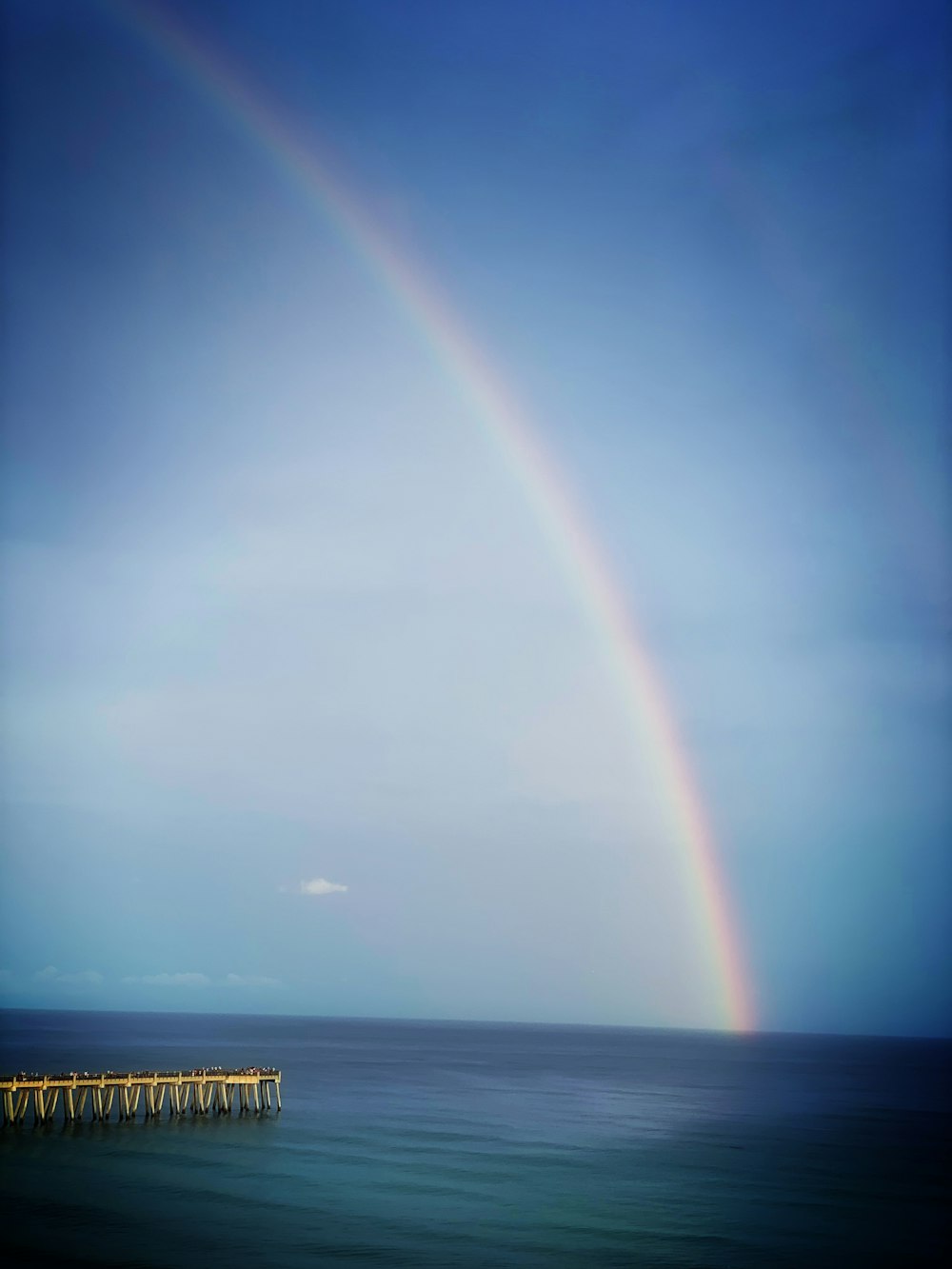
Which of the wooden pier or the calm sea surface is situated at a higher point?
the wooden pier

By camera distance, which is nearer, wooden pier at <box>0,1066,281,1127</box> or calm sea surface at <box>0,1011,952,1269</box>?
calm sea surface at <box>0,1011,952,1269</box>

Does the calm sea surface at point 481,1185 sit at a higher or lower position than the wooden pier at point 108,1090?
lower

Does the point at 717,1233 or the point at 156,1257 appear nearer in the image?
the point at 156,1257

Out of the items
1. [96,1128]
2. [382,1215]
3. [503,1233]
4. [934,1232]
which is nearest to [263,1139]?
[96,1128]

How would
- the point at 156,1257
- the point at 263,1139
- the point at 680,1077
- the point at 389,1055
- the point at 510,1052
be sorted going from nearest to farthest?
the point at 156,1257 < the point at 263,1139 < the point at 680,1077 < the point at 389,1055 < the point at 510,1052

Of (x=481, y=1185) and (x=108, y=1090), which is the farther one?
(x=108, y=1090)

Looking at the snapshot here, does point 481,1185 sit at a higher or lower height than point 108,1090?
lower

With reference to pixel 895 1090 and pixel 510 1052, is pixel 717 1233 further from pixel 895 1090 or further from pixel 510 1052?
pixel 510 1052

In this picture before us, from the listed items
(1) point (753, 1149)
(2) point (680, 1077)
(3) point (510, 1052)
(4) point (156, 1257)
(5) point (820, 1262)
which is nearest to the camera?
(4) point (156, 1257)

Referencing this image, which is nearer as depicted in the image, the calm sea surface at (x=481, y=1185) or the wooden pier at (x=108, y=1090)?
the calm sea surface at (x=481, y=1185)

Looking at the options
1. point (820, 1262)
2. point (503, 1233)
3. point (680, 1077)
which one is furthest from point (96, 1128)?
point (680, 1077)
